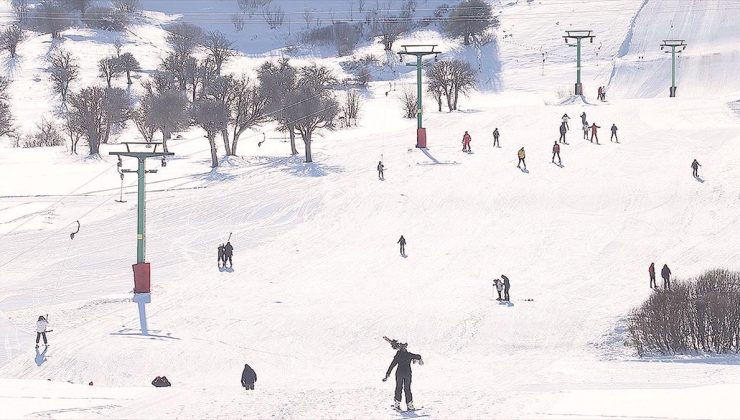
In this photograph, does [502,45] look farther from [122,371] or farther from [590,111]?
[122,371]

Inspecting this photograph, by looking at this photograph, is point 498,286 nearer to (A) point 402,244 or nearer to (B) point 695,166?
(A) point 402,244

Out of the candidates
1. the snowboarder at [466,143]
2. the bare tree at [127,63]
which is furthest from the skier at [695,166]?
the bare tree at [127,63]

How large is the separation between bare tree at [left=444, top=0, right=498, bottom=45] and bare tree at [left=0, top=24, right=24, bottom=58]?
1659 inches

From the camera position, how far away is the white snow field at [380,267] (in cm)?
1494

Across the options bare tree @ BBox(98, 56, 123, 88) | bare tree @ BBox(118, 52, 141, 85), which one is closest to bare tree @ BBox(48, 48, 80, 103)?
bare tree @ BBox(98, 56, 123, 88)

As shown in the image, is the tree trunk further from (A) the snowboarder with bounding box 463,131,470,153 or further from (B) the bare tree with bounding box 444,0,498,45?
(B) the bare tree with bounding box 444,0,498,45

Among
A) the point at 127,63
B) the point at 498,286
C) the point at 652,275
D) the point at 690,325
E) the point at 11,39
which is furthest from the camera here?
the point at 11,39

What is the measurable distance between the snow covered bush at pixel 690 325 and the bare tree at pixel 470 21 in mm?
73557

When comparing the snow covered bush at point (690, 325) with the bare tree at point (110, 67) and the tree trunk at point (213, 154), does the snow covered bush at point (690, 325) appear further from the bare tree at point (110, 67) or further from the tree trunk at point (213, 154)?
the bare tree at point (110, 67)

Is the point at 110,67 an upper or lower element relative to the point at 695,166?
upper

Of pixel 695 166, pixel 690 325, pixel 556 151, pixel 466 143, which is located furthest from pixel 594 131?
pixel 690 325

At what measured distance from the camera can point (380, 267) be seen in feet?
110

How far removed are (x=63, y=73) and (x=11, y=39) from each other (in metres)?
16.9

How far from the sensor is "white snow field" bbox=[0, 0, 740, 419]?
49.0 feet
